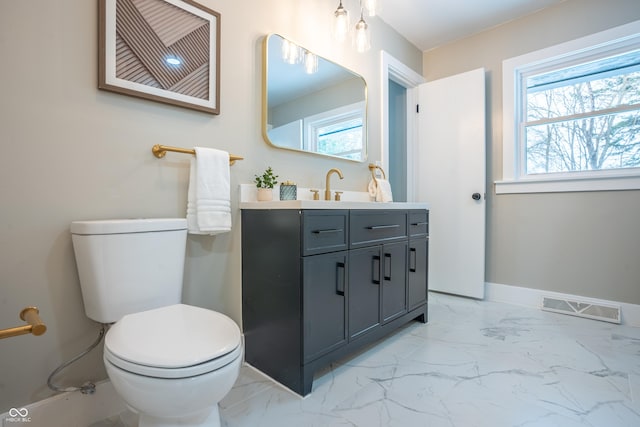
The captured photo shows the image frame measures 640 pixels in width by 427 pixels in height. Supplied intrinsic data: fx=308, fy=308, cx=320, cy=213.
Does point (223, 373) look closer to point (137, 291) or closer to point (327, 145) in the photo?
point (137, 291)

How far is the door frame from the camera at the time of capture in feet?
8.34

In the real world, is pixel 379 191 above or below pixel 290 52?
below

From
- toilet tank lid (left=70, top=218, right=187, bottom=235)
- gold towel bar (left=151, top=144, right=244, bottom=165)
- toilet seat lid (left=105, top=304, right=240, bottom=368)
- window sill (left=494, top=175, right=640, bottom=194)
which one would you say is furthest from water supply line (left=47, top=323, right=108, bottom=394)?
window sill (left=494, top=175, right=640, bottom=194)

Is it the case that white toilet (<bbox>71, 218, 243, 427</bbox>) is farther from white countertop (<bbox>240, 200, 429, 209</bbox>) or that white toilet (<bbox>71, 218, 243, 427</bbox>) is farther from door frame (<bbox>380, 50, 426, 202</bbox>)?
door frame (<bbox>380, 50, 426, 202</bbox>)

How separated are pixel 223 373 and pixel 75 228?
0.75m

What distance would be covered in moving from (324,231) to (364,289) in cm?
44

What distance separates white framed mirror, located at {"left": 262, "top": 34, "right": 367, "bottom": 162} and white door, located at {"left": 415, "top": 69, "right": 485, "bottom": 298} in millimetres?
884

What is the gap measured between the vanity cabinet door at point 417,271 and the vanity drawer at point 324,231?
688mm

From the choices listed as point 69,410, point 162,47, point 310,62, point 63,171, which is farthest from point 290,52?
point 69,410

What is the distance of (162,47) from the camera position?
1325 mm

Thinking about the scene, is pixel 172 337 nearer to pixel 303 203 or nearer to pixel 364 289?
pixel 303 203

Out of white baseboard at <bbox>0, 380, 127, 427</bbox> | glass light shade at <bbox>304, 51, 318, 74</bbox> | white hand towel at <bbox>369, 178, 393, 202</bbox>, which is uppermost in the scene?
glass light shade at <bbox>304, 51, 318, 74</bbox>

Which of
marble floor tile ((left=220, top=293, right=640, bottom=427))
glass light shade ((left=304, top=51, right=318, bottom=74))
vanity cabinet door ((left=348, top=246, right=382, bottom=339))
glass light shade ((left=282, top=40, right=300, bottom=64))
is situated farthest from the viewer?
glass light shade ((left=304, top=51, right=318, bottom=74))

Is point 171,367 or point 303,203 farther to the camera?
point 303,203
